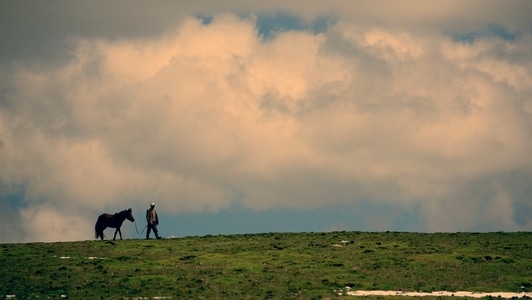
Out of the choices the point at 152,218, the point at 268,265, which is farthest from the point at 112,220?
the point at 268,265

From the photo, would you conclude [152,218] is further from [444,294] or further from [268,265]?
[444,294]

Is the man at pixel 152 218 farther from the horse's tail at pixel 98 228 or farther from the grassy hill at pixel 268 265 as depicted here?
the horse's tail at pixel 98 228

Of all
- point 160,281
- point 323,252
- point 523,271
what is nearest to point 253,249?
point 323,252

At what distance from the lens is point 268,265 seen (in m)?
61.9

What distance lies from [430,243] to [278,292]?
25380mm

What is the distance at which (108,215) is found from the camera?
80375mm

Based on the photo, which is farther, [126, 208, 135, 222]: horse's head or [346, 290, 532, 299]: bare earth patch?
[126, 208, 135, 222]: horse's head

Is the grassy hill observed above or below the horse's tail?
below

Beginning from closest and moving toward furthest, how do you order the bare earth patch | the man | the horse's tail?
the bare earth patch, the man, the horse's tail

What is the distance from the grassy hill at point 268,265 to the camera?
52.8 m

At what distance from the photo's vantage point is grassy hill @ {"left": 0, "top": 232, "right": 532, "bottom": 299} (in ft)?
173

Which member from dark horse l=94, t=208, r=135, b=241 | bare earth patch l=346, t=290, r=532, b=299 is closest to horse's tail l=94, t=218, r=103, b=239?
dark horse l=94, t=208, r=135, b=241

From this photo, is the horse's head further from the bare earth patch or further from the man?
the bare earth patch

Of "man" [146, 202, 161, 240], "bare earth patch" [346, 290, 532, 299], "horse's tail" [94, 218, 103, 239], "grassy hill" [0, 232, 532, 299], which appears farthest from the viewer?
"horse's tail" [94, 218, 103, 239]
